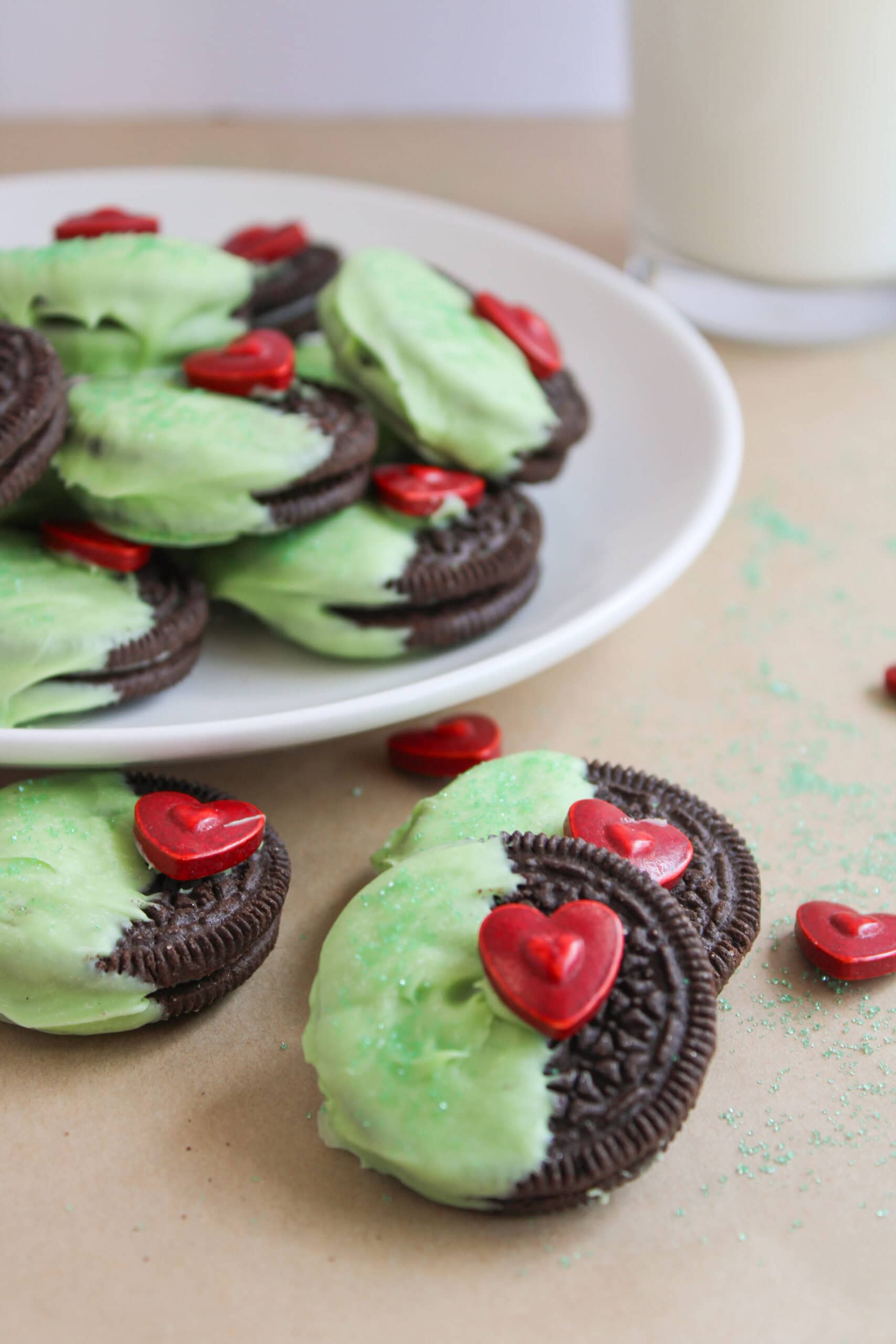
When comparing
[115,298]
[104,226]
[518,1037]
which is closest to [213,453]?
[115,298]

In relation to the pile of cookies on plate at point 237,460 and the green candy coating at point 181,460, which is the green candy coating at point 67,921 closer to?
the pile of cookies on plate at point 237,460

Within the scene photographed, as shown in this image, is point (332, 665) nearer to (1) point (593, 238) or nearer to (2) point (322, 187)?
(2) point (322, 187)

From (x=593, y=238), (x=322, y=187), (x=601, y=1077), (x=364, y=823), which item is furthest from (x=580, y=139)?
(x=601, y=1077)

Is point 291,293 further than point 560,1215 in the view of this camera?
Yes

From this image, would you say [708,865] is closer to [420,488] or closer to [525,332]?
[420,488]

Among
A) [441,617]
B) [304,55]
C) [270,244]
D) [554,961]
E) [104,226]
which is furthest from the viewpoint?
[304,55]
